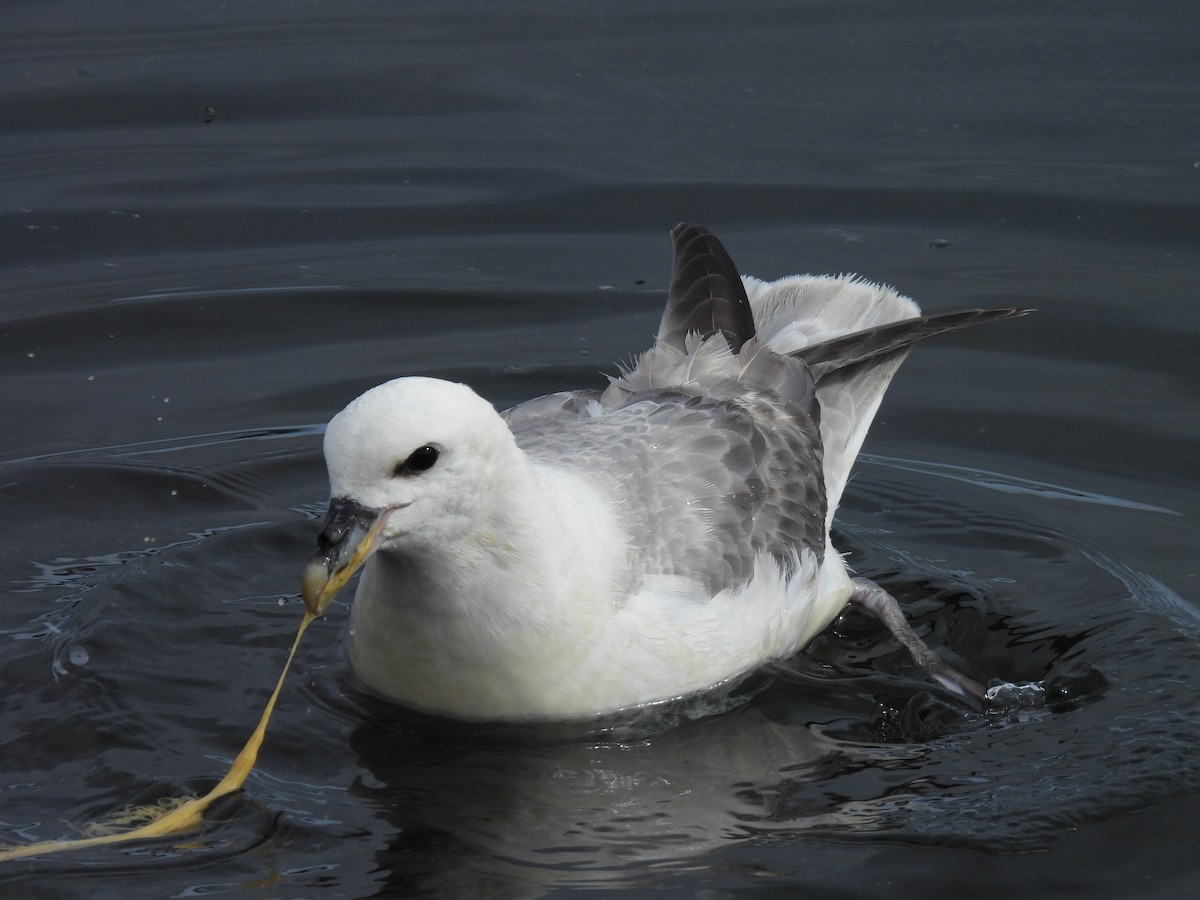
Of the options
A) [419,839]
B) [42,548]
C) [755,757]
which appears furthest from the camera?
[42,548]

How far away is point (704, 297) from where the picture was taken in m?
6.13

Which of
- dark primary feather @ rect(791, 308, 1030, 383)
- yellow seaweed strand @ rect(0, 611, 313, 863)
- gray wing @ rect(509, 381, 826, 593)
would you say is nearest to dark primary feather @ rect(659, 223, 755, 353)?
dark primary feather @ rect(791, 308, 1030, 383)

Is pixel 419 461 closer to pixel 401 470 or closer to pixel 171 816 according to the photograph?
pixel 401 470

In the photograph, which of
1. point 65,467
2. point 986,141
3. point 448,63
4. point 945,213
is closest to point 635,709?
point 65,467

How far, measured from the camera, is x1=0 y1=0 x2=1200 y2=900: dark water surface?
451 cm

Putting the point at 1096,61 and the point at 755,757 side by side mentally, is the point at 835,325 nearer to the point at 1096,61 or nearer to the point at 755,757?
the point at 755,757

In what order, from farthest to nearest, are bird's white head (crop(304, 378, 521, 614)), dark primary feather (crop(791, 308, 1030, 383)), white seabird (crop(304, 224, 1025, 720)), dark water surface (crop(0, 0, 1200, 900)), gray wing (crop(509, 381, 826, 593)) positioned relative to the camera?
dark primary feather (crop(791, 308, 1030, 383)), gray wing (crop(509, 381, 826, 593)), dark water surface (crop(0, 0, 1200, 900)), white seabird (crop(304, 224, 1025, 720)), bird's white head (crop(304, 378, 521, 614))

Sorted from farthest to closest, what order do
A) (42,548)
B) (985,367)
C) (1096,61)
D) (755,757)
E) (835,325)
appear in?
(1096,61), (985,367), (835,325), (42,548), (755,757)

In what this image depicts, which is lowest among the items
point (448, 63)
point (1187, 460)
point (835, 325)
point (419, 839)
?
point (419, 839)

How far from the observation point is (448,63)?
9352mm

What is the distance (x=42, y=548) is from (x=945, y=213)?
4465 millimetres

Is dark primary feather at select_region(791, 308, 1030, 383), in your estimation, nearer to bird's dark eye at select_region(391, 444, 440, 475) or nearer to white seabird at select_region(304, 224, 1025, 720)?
white seabird at select_region(304, 224, 1025, 720)

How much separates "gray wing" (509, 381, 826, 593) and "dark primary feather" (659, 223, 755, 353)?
390mm

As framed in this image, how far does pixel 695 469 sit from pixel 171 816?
183 centimetres
